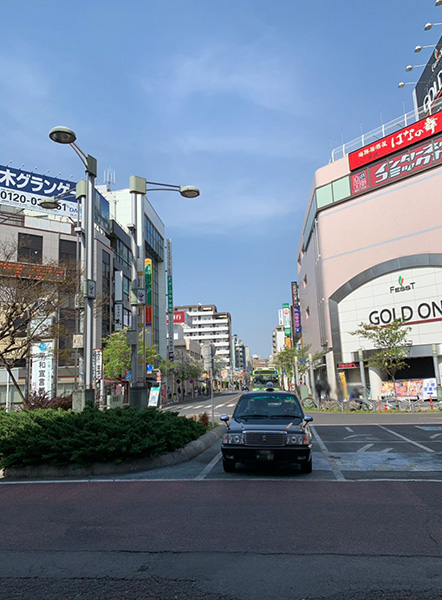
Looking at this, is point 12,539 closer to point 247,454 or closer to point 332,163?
point 247,454

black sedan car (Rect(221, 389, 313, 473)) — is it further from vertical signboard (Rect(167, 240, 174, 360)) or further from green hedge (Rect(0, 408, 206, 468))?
vertical signboard (Rect(167, 240, 174, 360))

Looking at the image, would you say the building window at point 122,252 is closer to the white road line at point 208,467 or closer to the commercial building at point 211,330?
the white road line at point 208,467

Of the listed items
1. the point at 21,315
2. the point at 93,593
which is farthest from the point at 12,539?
the point at 21,315

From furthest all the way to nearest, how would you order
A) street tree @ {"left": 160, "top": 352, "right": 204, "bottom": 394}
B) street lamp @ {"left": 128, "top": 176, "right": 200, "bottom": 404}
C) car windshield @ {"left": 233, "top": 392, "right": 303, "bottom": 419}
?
street tree @ {"left": 160, "top": 352, "right": 204, "bottom": 394} → street lamp @ {"left": 128, "top": 176, "right": 200, "bottom": 404} → car windshield @ {"left": 233, "top": 392, "right": 303, "bottom": 419}

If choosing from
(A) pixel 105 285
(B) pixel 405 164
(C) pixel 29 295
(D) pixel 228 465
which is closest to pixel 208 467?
(D) pixel 228 465

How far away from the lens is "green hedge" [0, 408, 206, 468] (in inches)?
369

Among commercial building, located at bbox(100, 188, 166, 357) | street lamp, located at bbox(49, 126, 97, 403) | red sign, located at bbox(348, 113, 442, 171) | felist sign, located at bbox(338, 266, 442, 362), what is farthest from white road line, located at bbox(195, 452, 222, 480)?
commercial building, located at bbox(100, 188, 166, 357)

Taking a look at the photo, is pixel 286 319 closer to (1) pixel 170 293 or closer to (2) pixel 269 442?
(1) pixel 170 293

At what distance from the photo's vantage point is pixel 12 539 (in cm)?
552

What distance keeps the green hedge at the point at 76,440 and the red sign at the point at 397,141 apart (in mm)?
35483

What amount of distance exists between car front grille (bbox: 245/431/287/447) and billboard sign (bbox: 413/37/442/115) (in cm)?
3701

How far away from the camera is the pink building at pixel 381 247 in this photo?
3681cm

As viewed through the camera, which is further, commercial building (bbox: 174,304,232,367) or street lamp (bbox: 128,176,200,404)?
commercial building (bbox: 174,304,232,367)

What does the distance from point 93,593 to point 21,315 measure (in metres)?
12.9
